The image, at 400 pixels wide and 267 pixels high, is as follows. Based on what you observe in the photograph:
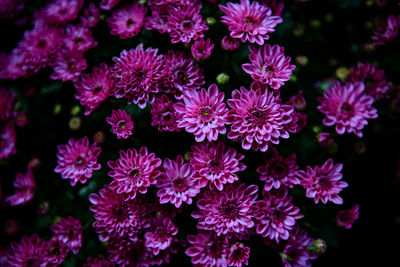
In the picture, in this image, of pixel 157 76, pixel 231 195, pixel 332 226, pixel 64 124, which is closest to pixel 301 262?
pixel 332 226

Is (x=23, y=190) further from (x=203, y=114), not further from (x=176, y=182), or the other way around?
(x=203, y=114)

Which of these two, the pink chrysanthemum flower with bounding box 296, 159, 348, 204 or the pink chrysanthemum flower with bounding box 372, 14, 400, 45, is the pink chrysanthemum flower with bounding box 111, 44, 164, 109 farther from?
the pink chrysanthemum flower with bounding box 372, 14, 400, 45

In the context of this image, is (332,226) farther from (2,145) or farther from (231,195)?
(2,145)

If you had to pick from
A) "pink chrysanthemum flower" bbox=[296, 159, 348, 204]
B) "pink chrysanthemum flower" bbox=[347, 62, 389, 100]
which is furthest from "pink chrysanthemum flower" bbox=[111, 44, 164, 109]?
"pink chrysanthemum flower" bbox=[347, 62, 389, 100]

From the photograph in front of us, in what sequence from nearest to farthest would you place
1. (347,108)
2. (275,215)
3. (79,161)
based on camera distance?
(275,215) → (79,161) → (347,108)

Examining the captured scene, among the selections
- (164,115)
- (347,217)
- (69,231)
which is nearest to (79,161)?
(69,231)
